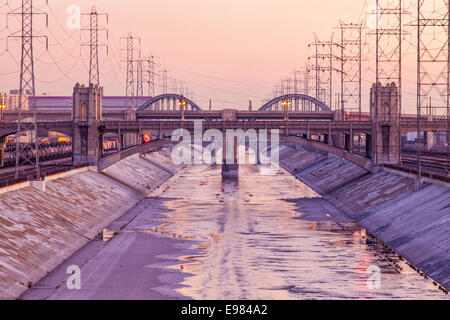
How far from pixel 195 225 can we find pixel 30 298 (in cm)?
3374

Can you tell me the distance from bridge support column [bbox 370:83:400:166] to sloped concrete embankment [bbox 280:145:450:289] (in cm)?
409

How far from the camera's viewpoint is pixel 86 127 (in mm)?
112438

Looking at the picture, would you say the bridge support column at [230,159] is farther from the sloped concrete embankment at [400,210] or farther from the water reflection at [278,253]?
the water reflection at [278,253]

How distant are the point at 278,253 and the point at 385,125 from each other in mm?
57654

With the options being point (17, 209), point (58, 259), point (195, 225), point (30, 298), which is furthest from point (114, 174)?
point (30, 298)

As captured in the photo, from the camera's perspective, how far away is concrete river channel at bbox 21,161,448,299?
148 ft

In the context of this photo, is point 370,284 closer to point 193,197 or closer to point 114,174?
point 193,197

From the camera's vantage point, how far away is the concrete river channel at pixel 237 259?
45125 mm

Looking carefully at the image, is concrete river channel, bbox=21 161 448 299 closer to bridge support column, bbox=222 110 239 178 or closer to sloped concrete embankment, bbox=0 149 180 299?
sloped concrete embankment, bbox=0 149 180 299

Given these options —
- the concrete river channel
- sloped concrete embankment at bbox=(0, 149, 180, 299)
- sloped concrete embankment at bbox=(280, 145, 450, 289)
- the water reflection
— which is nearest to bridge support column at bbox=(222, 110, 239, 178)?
sloped concrete embankment at bbox=(280, 145, 450, 289)

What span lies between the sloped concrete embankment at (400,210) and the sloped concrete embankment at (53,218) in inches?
1039

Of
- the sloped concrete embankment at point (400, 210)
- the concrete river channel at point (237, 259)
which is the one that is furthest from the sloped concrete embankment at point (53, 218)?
the sloped concrete embankment at point (400, 210)
